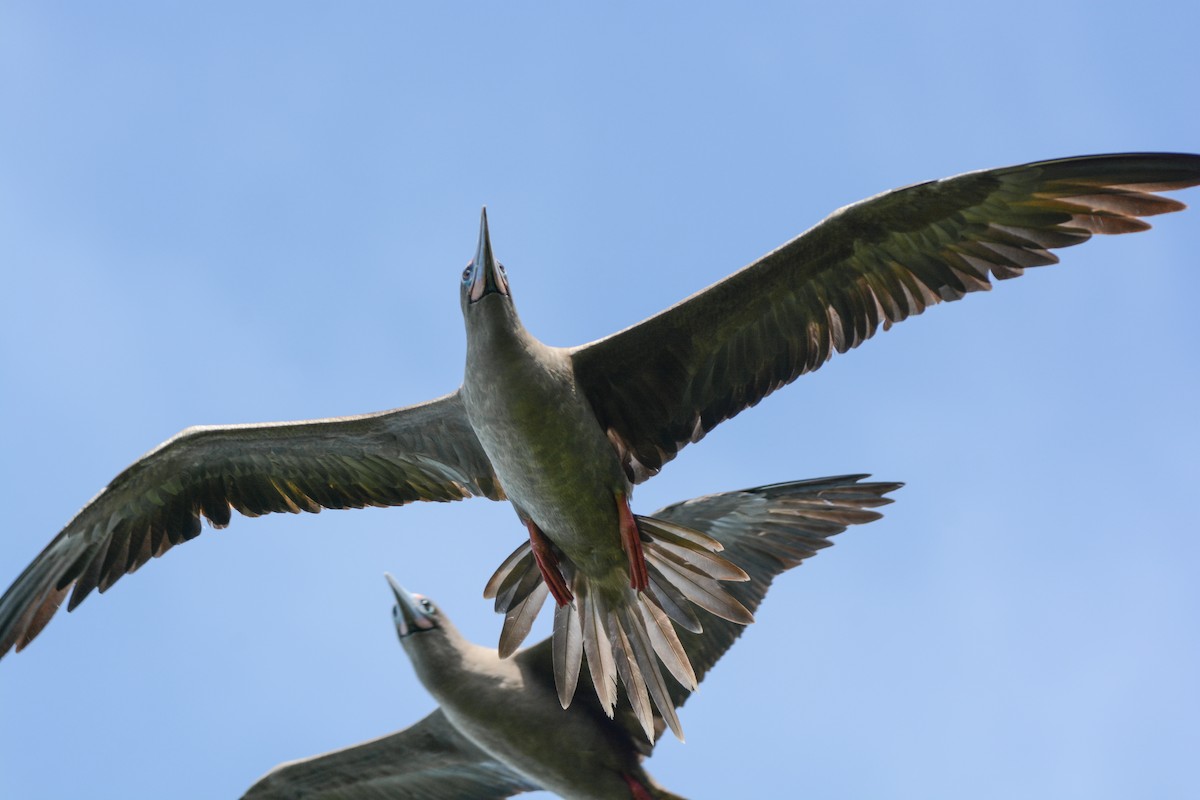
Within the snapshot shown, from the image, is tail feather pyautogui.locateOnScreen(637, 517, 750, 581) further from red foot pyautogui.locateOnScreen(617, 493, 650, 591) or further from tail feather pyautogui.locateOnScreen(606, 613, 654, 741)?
tail feather pyautogui.locateOnScreen(606, 613, 654, 741)

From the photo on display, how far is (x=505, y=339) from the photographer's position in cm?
829

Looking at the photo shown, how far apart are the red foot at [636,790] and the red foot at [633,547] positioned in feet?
6.45

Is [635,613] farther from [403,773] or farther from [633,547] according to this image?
[403,773]

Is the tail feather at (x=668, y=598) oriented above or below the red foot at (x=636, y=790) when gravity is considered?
above

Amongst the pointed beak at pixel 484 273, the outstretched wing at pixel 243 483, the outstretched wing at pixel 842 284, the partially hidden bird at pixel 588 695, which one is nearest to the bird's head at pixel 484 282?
the pointed beak at pixel 484 273

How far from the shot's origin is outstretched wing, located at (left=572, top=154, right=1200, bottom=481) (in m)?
8.28

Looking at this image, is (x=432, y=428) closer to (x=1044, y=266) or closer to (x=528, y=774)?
(x=528, y=774)

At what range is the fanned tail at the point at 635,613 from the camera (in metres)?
8.55

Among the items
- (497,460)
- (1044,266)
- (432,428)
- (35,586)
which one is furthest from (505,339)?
(35,586)

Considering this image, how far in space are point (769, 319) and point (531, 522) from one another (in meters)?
1.72

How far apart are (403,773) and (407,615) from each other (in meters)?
1.20

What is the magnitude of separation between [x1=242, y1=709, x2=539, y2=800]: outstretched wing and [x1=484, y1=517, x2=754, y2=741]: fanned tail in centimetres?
234

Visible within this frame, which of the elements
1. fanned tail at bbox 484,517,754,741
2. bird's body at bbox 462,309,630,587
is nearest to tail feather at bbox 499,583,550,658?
fanned tail at bbox 484,517,754,741

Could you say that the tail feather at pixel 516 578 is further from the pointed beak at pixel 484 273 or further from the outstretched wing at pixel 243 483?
the pointed beak at pixel 484 273
